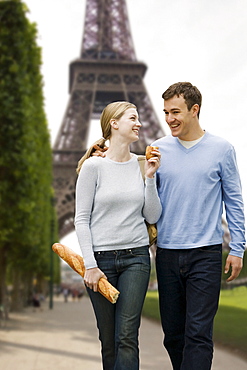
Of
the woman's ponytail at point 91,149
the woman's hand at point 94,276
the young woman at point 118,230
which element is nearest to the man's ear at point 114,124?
the young woman at point 118,230

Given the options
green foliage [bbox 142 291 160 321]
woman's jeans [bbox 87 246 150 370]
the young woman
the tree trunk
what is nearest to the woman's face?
the young woman

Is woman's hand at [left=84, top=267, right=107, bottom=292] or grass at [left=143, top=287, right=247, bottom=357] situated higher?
woman's hand at [left=84, top=267, right=107, bottom=292]

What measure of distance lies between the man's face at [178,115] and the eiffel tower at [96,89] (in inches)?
1509

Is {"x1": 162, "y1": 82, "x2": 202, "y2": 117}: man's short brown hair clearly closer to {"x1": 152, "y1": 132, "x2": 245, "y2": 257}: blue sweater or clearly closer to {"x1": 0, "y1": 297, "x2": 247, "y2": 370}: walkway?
{"x1": 152, "y1": 132, "x2": 245, "y2": 257}: blue sweater

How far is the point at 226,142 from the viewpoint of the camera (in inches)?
162

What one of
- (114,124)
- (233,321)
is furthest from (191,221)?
(233,321)

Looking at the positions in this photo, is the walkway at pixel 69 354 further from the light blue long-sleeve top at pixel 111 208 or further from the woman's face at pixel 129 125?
the woman's face at pixel 129 125

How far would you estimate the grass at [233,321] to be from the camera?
8.57 meters

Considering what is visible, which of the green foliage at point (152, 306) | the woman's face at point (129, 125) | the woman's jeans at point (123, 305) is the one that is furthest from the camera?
the green foliage at point (152, 306)

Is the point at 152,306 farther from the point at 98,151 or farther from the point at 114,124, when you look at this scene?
the point at 114,124

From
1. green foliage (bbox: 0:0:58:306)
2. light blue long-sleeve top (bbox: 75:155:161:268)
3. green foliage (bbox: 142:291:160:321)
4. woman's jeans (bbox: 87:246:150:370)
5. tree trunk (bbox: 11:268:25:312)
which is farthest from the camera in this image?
tree trunk (bbox: 11:268:25:312)

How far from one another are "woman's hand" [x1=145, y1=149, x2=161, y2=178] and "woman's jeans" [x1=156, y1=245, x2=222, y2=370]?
1.66 ft

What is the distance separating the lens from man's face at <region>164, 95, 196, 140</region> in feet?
13.1

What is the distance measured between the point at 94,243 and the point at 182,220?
532mm
